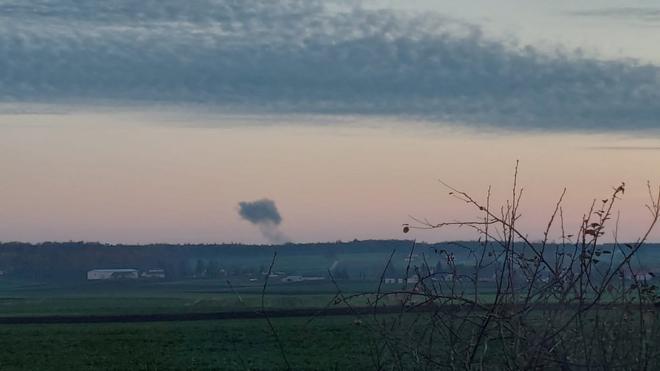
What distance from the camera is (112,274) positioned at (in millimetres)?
141125

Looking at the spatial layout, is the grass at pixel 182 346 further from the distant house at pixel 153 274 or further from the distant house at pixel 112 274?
the distant house at pixel 153 274

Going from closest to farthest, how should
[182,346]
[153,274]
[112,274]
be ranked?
[182,346] → [112,274] → [153,274]

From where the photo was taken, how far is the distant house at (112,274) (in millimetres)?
139875

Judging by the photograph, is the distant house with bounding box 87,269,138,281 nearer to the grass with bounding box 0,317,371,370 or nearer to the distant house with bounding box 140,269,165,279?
the distant house with bounding box 140,269,165,279

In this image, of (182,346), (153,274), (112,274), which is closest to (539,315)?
(182,346)

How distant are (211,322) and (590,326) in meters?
40.4

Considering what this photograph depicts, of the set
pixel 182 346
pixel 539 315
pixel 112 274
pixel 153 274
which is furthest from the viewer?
pixel 153 274

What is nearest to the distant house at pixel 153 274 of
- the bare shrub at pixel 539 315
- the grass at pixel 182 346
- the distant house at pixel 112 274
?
the distant house at pixel 112 274

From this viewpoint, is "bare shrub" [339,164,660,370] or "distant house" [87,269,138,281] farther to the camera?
"distant house" [87,269,138,281]

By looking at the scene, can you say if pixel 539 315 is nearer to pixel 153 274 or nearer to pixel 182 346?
pixel 182 346

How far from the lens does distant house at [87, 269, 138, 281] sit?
13988cm

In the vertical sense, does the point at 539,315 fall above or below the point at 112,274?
below

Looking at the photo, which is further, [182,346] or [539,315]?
[182,346]

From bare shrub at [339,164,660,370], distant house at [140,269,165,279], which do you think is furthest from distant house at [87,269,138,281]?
bare shrub at [339,164,660,370]
